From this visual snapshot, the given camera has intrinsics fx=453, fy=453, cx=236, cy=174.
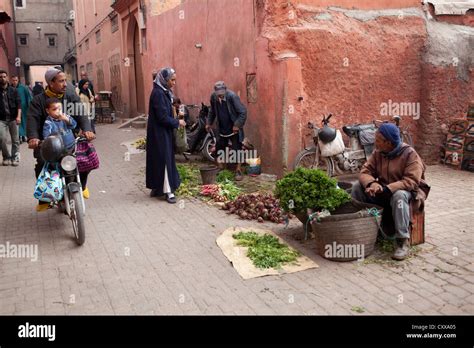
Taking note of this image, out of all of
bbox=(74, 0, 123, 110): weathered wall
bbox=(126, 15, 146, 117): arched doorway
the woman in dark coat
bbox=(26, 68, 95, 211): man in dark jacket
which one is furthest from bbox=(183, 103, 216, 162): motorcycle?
bbox=(74, 0, 123, 110): weathered wall

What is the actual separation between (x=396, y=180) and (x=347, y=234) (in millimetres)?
849

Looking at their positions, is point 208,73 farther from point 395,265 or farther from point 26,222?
point 395,265

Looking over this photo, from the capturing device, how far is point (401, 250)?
15.0 feet

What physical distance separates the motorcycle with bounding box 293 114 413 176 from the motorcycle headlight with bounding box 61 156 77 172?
3.75 metres

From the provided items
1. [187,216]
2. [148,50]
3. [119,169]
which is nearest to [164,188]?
[187,216]

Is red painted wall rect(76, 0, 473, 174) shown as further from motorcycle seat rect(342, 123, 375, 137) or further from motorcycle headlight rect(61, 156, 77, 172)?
motorcycle headlight rect(61, 156, 77, 172)

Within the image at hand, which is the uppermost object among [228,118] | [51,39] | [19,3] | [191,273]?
[19,3]

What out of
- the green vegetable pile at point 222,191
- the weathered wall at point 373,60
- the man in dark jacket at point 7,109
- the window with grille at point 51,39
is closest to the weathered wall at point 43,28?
the window with grille at point 51,39

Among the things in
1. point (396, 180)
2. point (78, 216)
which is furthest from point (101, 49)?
point (396, 180)

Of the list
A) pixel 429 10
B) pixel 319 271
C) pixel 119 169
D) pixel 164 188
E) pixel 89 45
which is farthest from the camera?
pixel 89 45

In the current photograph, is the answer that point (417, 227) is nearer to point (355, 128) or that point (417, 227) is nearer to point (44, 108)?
point (355, 128)

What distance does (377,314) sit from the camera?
355cm

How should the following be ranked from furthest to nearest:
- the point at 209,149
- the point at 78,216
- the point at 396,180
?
the point at 209,149
the point at 78,216
the point at 396,180

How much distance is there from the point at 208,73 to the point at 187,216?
5519 millimetres
